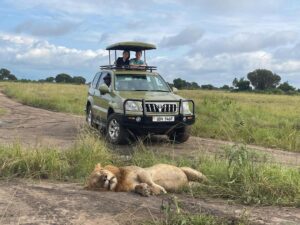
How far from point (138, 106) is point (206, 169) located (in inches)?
149

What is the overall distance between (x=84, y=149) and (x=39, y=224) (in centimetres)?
312

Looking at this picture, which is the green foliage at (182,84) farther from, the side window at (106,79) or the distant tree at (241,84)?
the side window at (106,79)

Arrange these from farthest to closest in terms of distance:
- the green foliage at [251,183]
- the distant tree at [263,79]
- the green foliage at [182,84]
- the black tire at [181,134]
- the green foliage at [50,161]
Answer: the distant tree at [263,79] → the green foliage at [182,84] → the black tire at [181,134] → the green foliage at [50,161] → the green foliage at [251,183]

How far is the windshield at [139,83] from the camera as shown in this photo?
12070 millimetres

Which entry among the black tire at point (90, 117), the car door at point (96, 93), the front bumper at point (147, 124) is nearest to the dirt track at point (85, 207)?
the front bumper at point (147, 124)

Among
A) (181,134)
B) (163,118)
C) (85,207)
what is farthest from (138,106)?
(85,207)

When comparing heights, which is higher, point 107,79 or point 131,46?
point 131,46

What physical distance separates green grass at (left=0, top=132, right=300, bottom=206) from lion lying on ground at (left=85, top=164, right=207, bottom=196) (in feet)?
1.10

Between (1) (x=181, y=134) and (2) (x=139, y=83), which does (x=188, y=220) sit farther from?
(2) (x=139, y=83)

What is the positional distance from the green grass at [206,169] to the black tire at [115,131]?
198cm

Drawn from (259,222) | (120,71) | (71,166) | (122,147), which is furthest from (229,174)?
(120,71)

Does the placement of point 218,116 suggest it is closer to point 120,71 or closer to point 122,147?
point 120,71

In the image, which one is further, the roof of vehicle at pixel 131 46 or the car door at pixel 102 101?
the roof of vehicle at pixel 131 46

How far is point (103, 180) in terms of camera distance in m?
6.38
